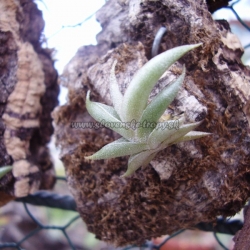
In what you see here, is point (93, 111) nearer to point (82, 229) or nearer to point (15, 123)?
point (15, 123)

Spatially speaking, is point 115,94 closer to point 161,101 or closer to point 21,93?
point 161,101

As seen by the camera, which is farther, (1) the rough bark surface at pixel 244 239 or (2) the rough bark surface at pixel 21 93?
(2) the rough bark surface at pixel 21 93

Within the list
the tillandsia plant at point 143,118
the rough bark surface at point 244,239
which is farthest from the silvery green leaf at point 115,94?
the rough bark surface at point 244,239

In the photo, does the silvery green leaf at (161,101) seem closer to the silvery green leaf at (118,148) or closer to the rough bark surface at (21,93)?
the silvery green leaf at (118,148)

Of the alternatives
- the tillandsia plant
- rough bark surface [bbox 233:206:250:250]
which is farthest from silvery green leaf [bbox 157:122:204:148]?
rough bark surface [bbox 233:206:250:250]

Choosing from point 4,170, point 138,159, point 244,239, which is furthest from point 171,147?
point 4,170
